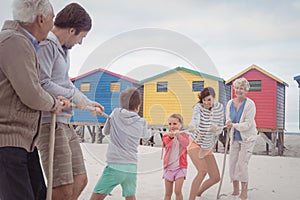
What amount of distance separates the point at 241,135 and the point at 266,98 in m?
7.91

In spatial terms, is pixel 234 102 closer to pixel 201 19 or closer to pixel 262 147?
pixel 201 19

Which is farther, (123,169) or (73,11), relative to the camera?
(123,169)

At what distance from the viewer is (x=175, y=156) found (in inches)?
130

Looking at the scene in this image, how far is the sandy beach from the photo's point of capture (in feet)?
11.1

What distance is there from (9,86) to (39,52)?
1.22 ft

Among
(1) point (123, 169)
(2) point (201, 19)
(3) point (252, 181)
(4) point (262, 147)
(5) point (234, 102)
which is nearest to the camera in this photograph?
(1) point (123, 169)

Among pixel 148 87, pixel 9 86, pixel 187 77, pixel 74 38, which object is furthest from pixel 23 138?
pixel 187 77

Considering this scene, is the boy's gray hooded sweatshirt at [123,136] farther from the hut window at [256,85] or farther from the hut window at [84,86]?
the hut window at [256,85]

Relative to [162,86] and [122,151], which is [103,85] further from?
[162,86]

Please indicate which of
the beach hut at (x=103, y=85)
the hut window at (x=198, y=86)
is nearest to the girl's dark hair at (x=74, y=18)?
the beach hut at (x=103, y=85)

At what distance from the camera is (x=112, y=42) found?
2.75m

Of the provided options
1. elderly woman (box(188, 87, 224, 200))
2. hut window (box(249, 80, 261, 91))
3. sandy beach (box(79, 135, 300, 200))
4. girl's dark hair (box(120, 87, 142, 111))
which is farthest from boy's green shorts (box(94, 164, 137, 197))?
hut window (box(249, 80, 261, 91))

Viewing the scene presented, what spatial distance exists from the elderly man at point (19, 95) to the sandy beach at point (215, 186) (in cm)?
143

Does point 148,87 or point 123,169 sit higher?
point 148,87
